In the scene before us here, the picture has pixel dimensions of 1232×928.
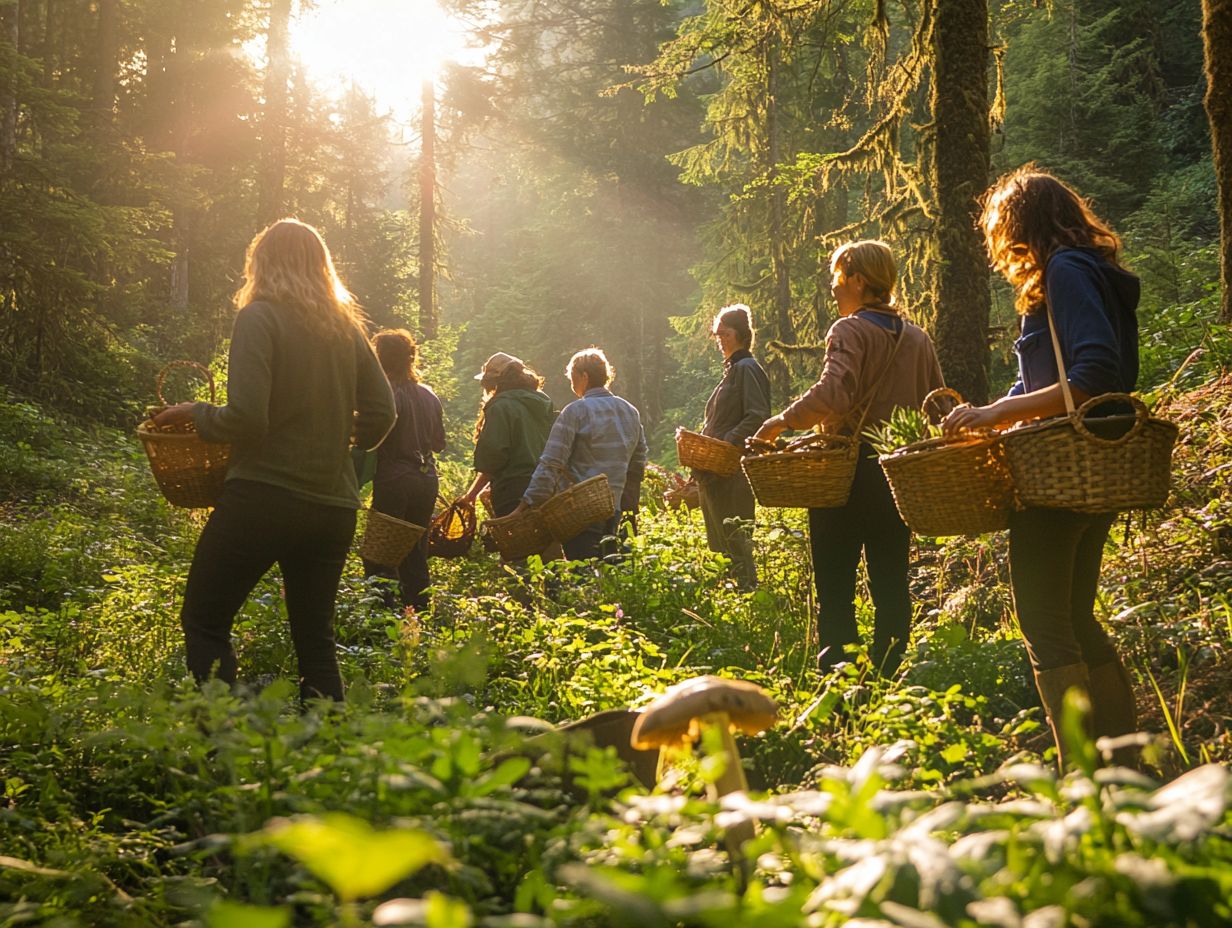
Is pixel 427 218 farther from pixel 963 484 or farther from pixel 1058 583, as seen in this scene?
pixel 1058 583

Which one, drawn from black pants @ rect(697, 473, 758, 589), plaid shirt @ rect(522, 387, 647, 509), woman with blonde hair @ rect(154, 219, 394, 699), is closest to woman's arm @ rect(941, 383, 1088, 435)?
woman with blonde hair @ rect(154, 219, 394, 699)

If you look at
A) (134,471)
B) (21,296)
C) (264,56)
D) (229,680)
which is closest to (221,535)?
(229,680)

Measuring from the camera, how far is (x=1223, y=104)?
6965 mm

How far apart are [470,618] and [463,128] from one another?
2304 cm

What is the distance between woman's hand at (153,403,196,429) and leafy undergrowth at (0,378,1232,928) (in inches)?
41.7

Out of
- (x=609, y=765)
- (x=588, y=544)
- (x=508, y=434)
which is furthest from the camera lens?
(x=508, y=434)

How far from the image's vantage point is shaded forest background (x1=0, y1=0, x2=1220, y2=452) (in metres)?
9.89

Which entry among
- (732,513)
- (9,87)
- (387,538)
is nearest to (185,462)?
(387,538)

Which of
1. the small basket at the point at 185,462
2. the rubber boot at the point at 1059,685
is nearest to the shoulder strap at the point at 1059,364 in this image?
the rubber boot at the point at 1059,685

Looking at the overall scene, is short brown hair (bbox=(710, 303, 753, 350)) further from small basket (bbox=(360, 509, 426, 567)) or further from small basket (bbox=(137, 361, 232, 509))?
small basket (bbox=(137, 361, 232, 509))

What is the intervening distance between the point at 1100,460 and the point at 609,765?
1931 millimetres

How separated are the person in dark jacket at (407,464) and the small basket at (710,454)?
1708mm

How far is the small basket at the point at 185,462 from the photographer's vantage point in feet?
14.5

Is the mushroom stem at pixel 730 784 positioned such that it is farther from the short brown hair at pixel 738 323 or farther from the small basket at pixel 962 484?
the short brown hair at pixel 738 323
